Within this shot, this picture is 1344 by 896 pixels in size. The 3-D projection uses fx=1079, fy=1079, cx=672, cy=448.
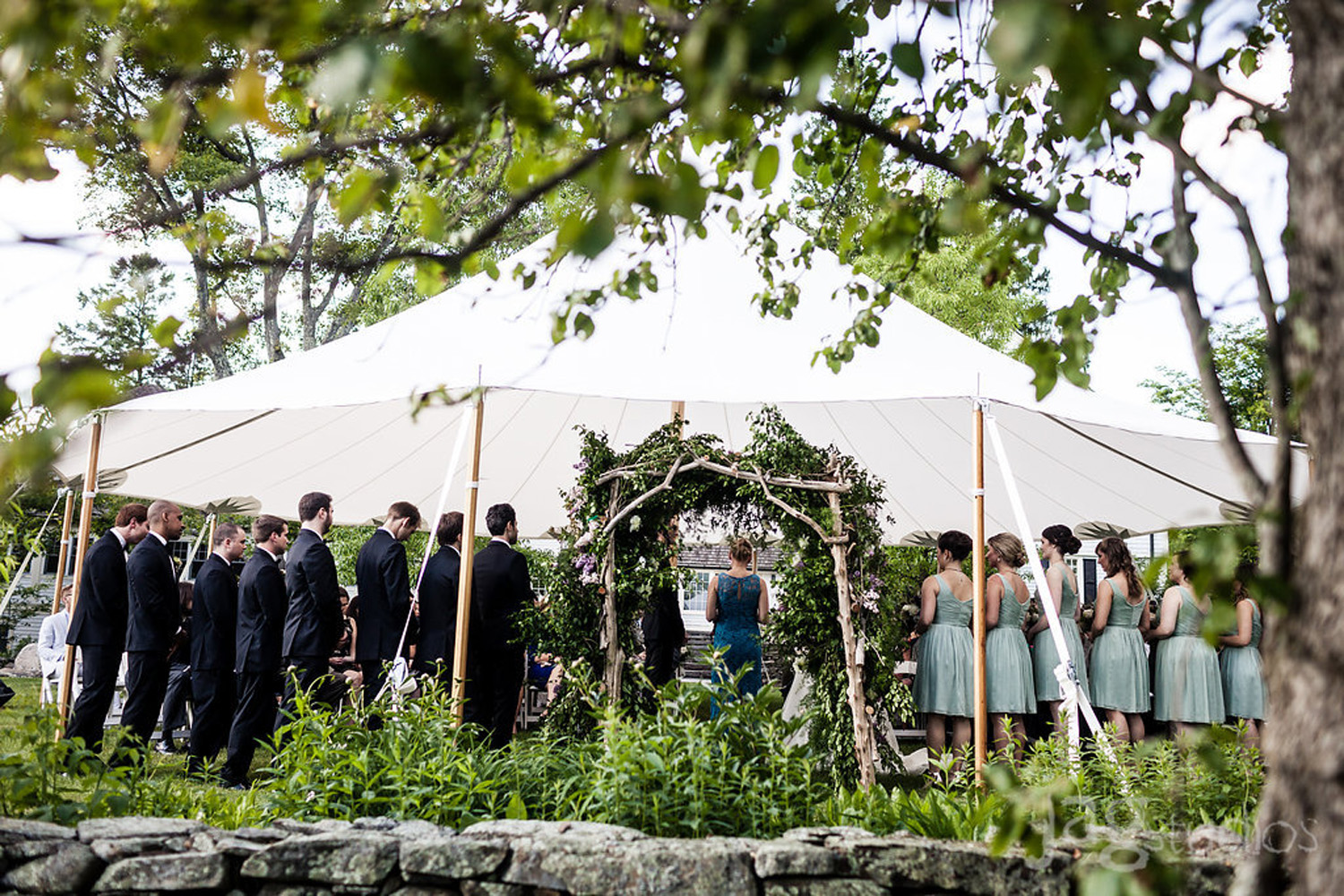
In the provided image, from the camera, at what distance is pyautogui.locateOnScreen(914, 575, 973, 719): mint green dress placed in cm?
614

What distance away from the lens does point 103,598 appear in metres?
6.21

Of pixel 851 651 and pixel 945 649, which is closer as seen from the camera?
pixel 851 651

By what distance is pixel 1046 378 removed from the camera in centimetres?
210

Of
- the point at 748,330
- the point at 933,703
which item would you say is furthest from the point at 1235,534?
the point at 933,703

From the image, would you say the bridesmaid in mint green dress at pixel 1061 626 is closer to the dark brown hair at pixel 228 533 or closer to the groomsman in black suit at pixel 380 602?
the groomsman in black suit at pixel 380 602

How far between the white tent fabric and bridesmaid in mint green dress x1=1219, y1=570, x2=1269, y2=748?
94 cm

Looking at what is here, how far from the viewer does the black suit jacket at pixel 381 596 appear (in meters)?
6.34

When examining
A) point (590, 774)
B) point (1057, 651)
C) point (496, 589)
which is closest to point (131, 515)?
point (496, 589)

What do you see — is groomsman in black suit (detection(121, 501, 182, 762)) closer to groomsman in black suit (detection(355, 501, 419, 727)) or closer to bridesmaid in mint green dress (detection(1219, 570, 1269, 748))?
groomsman in black suit (detection(355, 501, 419, 727))

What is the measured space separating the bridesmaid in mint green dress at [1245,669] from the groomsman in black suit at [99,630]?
6444 mm

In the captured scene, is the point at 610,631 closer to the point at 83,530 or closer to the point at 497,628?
the point at 497,628

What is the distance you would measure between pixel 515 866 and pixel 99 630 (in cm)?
410

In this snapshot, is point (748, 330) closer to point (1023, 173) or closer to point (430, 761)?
point (1023, 173)

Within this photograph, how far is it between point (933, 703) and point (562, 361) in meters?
2.89
